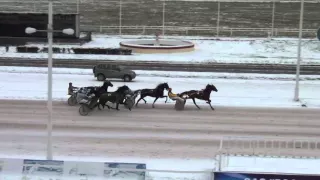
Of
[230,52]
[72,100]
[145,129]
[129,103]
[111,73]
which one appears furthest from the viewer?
[230,52]

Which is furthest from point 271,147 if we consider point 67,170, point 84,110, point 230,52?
point 230,52

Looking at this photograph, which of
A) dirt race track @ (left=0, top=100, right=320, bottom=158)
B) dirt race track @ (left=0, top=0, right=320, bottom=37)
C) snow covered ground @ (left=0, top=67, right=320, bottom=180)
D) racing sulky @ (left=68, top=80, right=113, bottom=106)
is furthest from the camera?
dirt race track @ (left=0, top=0, right=320, bottom=37)

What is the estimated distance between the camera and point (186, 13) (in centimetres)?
8350

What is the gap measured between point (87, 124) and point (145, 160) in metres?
5.36

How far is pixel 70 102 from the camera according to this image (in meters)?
24.9

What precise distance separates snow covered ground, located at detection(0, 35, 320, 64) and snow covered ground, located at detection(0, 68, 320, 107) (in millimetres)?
6506

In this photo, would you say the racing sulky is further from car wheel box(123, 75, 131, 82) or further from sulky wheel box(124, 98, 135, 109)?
car wheel box(123, 75, 131, 82)

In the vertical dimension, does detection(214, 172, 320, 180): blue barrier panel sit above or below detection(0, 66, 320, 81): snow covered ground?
below

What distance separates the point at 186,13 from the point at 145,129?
6405cm

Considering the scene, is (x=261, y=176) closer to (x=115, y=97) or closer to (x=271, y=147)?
(x=271, y=147)

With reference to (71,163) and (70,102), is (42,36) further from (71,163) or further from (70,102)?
(71,163)

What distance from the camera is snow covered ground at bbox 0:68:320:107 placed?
88.9 ft

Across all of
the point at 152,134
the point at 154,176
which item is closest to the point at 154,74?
the point at 152,134

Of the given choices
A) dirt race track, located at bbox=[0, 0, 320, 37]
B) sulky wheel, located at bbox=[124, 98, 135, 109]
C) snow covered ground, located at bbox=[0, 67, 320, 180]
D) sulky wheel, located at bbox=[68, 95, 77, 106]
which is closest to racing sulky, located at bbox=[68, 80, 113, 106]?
sulky wheel, located at bbox=[68, 95, 77, 106]
